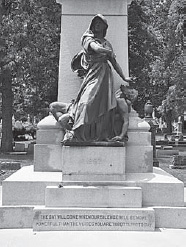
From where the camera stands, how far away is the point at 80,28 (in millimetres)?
7980

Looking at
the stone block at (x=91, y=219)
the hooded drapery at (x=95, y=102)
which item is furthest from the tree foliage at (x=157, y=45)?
the stone block at (x=91, y=219)

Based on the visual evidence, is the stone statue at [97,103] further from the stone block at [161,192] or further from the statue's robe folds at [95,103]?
the stone block at [161,192]

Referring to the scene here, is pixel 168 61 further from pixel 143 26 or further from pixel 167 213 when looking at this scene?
pixel 167 213

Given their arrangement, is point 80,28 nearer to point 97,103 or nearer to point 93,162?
point 97,103

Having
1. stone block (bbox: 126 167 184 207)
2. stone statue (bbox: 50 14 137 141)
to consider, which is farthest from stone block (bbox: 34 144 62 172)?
stone block (bbox: 126 167 184 207)

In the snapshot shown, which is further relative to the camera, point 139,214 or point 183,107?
point 183,107

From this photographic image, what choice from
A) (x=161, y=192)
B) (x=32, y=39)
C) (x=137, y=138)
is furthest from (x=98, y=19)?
(x=32, y=39)

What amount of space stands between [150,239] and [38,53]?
15.0 m

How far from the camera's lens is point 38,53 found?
19578 millimetres

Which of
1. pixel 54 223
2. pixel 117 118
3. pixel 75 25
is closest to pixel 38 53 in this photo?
pixel 75 25

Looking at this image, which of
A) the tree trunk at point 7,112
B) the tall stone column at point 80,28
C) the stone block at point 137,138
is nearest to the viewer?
the stone block at point 137,138

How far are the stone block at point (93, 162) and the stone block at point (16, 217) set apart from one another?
817 mm

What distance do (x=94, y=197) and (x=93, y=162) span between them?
61 cm

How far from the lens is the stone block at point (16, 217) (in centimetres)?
640
